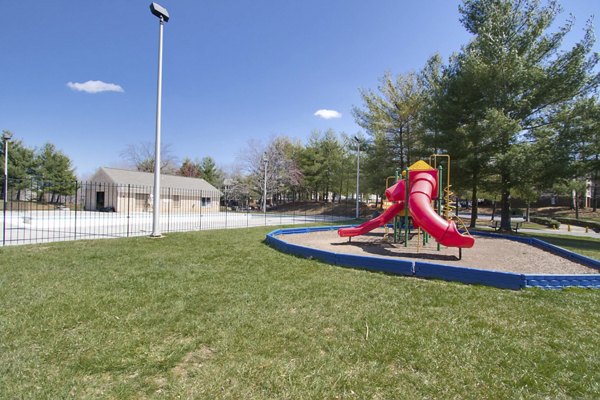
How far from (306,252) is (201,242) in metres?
4.08

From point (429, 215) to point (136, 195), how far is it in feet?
113

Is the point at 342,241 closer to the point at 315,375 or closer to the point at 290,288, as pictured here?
the point at 290,288

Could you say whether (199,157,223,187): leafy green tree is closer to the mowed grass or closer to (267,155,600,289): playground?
(267,155,600,289): playground

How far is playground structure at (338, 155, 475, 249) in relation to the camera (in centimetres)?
799

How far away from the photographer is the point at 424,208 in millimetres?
8711

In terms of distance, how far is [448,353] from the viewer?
132 inches

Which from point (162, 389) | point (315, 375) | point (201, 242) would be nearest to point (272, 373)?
point (315, 375)

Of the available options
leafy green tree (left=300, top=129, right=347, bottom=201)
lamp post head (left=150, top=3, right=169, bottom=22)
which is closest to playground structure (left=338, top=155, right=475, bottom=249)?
lamp post head (left=150, top=3, right=169, bottom=22)

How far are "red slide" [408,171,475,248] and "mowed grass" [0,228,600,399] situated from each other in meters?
2.17

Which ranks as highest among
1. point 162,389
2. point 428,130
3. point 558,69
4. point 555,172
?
point 558,69

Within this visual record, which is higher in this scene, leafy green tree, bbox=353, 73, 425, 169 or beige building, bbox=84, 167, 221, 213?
Result: leafy green tree, bbox=353, 73, 425, 169

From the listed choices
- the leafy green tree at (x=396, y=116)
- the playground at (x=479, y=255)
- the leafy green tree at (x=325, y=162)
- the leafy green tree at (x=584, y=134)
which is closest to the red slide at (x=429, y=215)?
the playground at (x=479, y=255)

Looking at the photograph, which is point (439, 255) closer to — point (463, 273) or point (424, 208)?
point (424, 208)

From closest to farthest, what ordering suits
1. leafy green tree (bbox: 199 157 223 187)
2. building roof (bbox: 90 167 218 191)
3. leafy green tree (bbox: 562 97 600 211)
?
leafy green tree (bbox: 562 97 600 211) → building roof (bbox: 90 167 218 191) → leafy green tree (bbox: 199 157 223 187)
